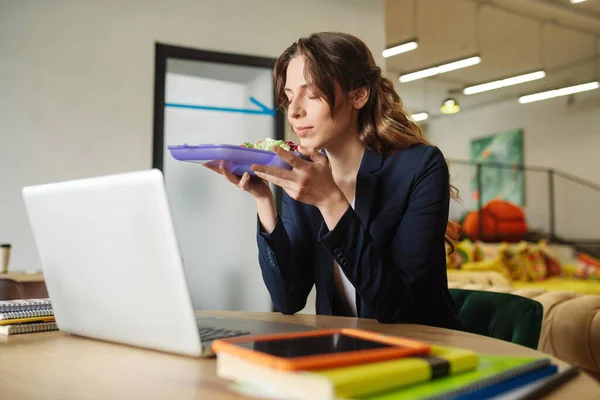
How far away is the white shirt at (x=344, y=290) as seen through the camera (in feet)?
5.04

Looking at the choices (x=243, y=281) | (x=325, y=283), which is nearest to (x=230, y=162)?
(x=325, y=283)

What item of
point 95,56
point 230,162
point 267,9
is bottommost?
point 230,162

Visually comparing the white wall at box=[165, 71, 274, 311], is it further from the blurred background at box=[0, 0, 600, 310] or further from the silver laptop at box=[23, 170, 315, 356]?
the silver laptop at box=[23, 170, 315, 356]

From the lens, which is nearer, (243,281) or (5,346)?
(5,346)

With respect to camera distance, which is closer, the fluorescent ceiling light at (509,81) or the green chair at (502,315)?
the green chair at (502,315)

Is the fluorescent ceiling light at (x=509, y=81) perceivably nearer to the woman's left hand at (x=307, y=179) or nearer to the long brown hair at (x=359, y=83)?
the long brown hair at (x=359, y=83)

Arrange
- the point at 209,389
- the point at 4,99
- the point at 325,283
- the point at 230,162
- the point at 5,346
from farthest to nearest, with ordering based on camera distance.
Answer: the point at 4,99, the point at 325,283, the point at 230,162, the point at 5,346, the point at 209,389

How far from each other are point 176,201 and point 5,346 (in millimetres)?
3426

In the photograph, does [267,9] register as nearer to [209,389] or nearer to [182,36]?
[182,36]

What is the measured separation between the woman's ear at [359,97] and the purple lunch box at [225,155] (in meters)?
0.44

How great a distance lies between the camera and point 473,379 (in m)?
0.56

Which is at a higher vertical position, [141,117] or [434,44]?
[434,44]

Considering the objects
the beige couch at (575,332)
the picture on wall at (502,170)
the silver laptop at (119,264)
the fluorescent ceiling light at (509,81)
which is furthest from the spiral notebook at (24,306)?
the picture on wall at (502,170)

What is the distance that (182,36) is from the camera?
419 cm
